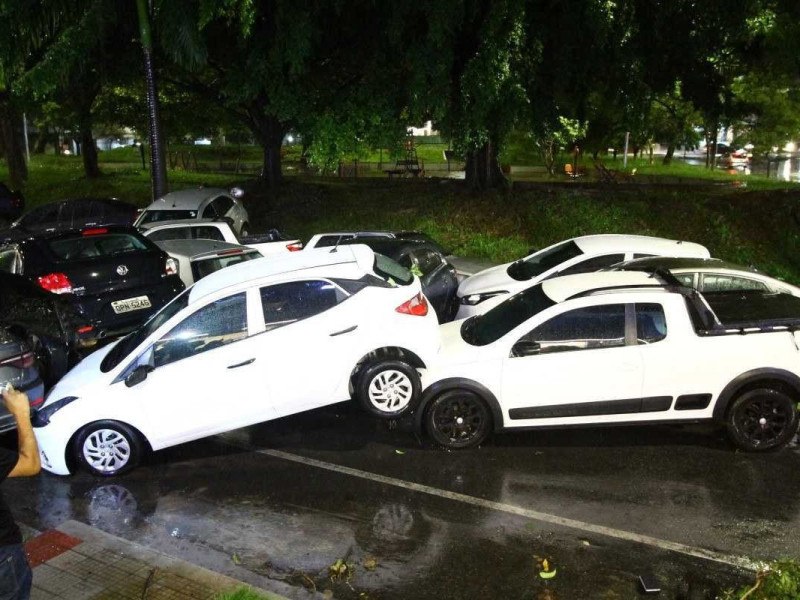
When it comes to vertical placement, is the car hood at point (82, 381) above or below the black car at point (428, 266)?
below

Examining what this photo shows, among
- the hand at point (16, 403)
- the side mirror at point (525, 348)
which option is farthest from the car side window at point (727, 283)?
the hand at point (16, 403)

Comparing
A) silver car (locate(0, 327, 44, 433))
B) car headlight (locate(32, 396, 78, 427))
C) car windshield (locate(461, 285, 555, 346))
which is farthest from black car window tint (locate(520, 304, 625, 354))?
silver car (locate(0, 327, 44, 433))

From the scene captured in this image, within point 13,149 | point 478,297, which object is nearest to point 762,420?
point 478,297

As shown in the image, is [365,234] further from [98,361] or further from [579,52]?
[579,52]

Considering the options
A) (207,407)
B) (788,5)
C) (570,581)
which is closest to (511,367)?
(570,581)

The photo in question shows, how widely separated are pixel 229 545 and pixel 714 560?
334cm

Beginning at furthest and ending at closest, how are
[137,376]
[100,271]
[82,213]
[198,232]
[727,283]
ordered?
[82,213]
[198,232]
[100,271]
[727,283]
[137,376]

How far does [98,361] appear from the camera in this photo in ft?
22.7

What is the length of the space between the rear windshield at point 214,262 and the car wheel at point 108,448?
173 inches

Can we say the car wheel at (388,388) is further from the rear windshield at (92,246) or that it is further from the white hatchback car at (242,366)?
the rear windshield at (92,246)

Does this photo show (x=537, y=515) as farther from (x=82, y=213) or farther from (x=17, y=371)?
(x=82, y=213)

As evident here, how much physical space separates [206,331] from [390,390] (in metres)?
1.72

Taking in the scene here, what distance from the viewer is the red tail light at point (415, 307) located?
22.5 feet

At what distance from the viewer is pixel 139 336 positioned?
22.4 ft
